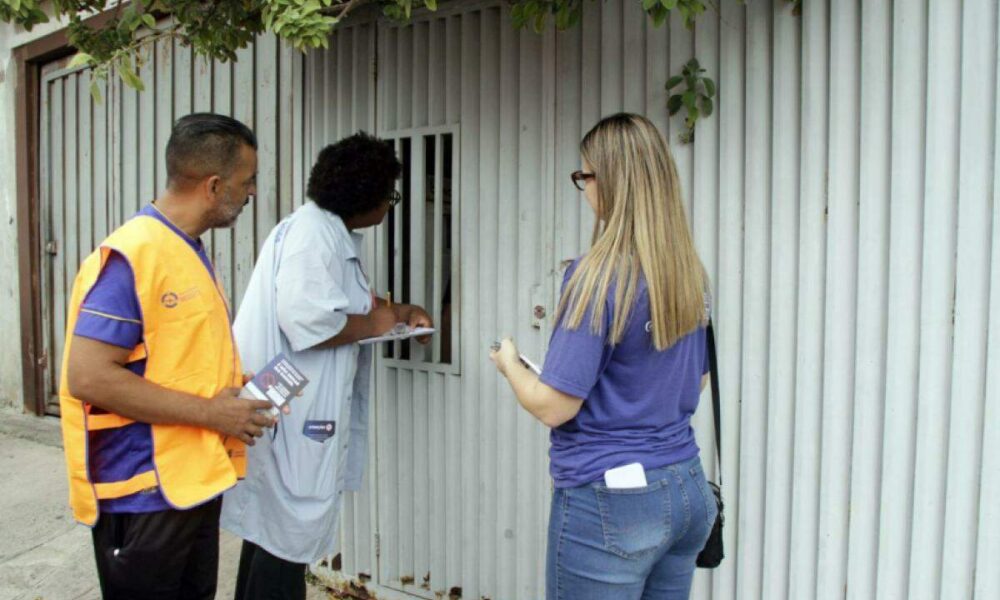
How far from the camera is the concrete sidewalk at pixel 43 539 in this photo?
4.06 m

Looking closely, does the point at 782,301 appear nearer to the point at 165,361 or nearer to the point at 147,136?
the point at 165,361

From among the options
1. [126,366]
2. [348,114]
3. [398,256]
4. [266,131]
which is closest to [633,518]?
[126,366]

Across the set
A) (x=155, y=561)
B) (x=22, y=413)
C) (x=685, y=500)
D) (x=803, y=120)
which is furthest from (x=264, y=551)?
(x=22, y=413)

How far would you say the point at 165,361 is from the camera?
85.0 inches

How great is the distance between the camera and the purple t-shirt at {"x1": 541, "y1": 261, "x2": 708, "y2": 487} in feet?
6.37

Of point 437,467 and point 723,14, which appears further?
point 437,467

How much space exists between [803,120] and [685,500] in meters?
1.40

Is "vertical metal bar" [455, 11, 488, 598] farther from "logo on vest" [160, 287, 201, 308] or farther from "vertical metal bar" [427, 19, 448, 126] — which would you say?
"logo on vest" [160, 287, 201, 308]

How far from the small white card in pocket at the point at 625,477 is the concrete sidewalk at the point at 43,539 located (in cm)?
254

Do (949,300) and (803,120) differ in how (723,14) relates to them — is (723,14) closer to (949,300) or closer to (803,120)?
(803,120)

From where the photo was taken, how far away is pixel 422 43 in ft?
12.1

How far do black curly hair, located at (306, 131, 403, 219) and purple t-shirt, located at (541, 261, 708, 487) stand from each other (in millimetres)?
1271

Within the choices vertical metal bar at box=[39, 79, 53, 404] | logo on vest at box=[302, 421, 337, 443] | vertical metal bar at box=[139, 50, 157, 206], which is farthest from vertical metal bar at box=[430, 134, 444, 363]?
vertical metal bar at box=[39, 79, 53, 404]

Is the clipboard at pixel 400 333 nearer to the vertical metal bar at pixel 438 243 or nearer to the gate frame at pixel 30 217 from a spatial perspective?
the vertical metal bar at pixel 438 243
